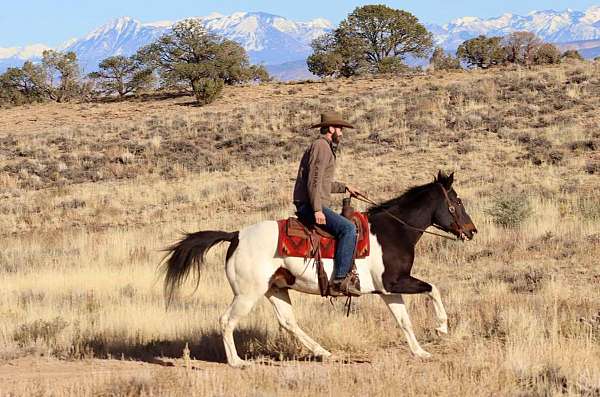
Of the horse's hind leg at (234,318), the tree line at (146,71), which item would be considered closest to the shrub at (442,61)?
the tree line at (146,71)

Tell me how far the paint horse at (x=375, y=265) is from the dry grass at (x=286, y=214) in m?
0.43

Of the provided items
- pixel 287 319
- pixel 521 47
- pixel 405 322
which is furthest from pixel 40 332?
pixel 521 47

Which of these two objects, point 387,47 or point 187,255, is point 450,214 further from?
point 387,47

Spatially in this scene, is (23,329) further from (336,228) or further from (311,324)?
(336,228)

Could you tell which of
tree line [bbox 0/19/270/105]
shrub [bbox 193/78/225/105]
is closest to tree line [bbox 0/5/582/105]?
tree line [bbox 0/19/270/105]

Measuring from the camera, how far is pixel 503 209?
16.1 metres

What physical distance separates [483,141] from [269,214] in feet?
33.5

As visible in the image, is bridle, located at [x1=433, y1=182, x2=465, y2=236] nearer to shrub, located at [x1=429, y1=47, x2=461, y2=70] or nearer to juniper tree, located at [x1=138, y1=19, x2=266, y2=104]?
juniper tree, located at [x1=138, y1=19, x2=266, y2=104]

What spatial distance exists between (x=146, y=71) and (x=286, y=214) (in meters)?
33.9

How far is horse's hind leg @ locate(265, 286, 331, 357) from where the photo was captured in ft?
27.2

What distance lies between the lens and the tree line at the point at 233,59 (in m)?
49.3

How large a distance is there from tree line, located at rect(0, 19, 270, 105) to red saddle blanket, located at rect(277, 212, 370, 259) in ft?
126

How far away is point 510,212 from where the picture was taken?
15.9 meters

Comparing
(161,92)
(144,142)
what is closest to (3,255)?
(144,142)
